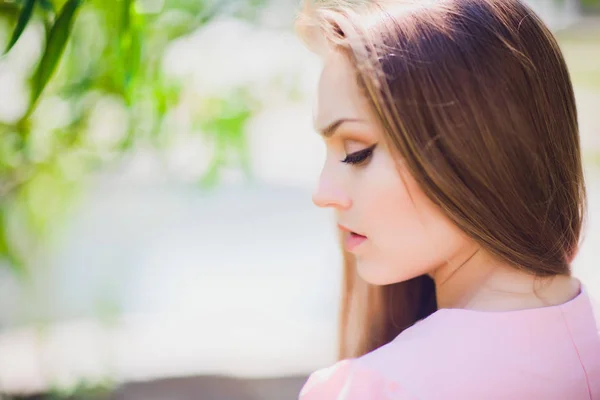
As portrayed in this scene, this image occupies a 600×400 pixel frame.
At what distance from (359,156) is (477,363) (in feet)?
0.90

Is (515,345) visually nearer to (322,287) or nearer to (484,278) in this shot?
(484,278)

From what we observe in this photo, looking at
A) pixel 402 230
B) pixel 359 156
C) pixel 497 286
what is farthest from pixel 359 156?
pixel 497 286

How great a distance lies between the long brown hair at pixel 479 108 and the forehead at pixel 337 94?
0.02 meters

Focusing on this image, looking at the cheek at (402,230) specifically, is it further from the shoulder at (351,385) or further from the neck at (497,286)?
the shoulder at (351,385)

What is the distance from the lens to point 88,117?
68.5 inches

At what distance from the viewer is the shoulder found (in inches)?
30.6

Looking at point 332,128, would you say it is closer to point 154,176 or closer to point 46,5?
point 46,5

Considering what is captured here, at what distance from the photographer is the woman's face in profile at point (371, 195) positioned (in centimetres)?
84

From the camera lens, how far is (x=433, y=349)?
2.63 ft

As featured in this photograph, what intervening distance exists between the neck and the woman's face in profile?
3 cm

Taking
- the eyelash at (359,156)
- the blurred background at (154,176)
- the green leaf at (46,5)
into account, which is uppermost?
the green leaf at (46,5)

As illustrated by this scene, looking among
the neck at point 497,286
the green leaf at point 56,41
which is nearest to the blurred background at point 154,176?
the green leaf at point 56,41

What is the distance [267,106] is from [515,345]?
4.37 ft

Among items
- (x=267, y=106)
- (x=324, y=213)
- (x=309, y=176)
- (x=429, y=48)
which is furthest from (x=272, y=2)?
(x=309, y=176)
